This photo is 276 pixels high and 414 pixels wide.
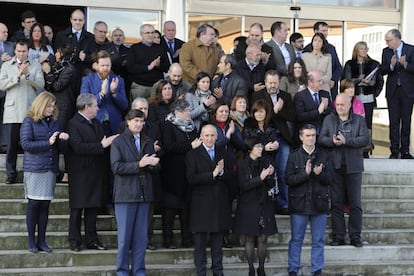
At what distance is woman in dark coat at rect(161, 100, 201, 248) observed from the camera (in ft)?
26.0

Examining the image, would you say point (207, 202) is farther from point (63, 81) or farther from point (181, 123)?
point (63, 81)

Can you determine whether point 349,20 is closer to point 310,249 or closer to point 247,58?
point 247,58

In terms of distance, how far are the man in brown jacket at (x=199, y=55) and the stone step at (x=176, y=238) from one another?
96.5 inches

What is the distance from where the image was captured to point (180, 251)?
26.3 ft

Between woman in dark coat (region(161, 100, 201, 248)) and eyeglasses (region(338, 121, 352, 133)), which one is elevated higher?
eyeglasses (region(338, 121, 352, 133))

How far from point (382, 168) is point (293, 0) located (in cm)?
502

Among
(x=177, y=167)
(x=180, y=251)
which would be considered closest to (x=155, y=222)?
(x=180, y=251)

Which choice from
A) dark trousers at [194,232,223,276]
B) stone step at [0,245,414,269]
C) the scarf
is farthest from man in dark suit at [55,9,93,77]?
dark trousers at [194,232,223,276]

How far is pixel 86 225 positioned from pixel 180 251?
1.17m

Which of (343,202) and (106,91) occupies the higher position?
(106,91)

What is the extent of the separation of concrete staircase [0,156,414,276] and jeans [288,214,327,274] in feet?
1.09

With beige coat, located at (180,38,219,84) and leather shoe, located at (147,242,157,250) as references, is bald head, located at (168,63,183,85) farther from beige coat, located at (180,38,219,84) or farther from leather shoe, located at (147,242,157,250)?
leather shoe, located at (147,242,157,250)

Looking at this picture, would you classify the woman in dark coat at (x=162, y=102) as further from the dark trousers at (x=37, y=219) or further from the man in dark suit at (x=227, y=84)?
the dark trousers at (x=37, y=219)

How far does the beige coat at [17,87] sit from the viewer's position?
8602 mm
